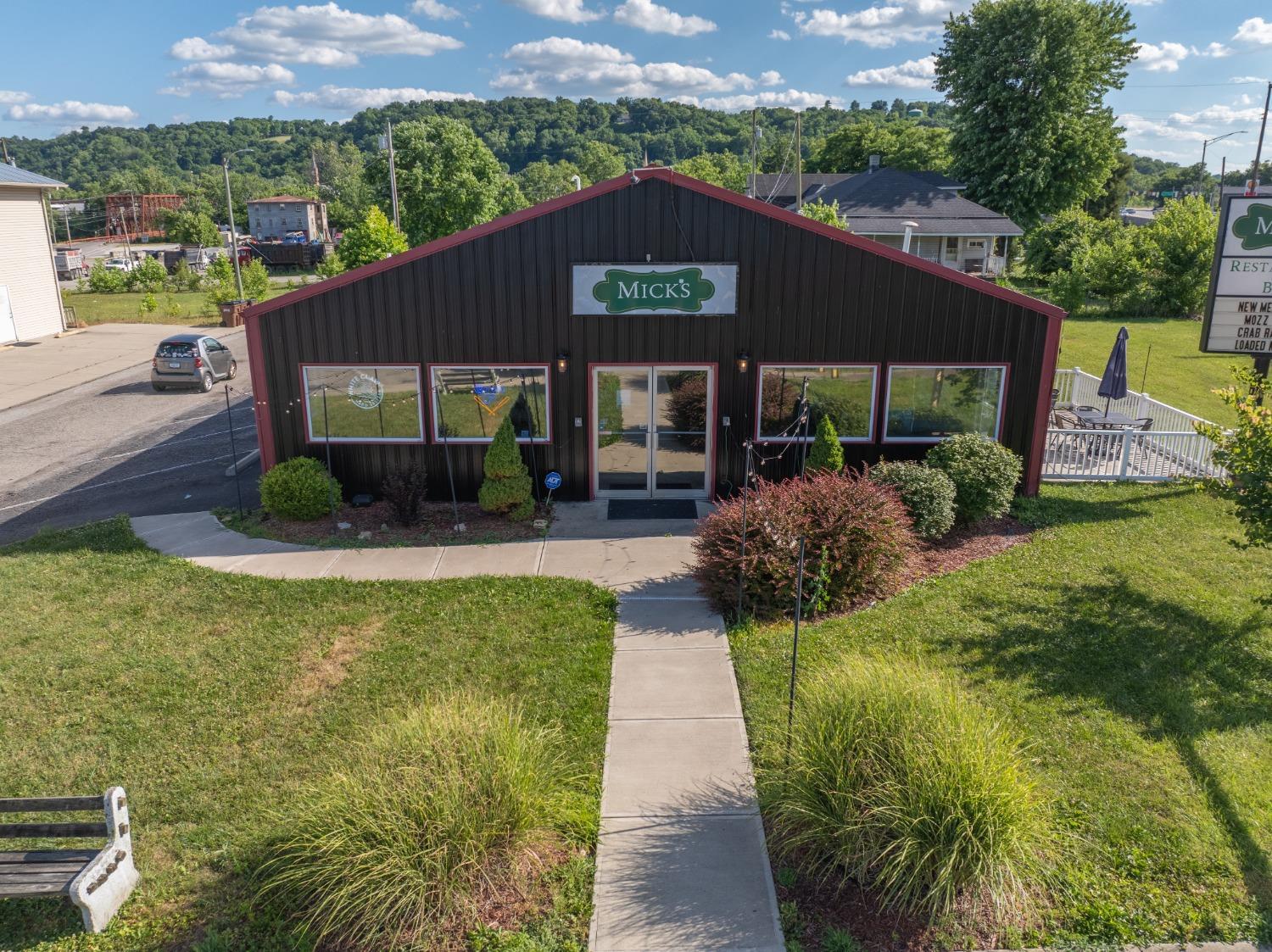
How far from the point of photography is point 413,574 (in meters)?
11.0

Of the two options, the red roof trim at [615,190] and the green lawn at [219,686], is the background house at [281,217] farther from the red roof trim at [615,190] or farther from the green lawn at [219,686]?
the green lawn at [219,686]

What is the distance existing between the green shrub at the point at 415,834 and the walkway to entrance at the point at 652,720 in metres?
0.74

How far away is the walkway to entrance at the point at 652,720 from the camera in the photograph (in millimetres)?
5531

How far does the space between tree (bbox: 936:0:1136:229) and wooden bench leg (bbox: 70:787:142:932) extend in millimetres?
45536

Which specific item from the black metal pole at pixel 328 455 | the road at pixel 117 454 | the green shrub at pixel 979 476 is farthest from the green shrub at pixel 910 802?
the road at pixel 117 454

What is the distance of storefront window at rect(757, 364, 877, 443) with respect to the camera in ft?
43.6

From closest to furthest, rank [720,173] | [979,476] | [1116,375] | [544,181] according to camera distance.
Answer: [979,476] < [1116,375] < [720,173] < [544,181]

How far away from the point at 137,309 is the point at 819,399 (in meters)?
37.6

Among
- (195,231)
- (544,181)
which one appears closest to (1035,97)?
(544,181)

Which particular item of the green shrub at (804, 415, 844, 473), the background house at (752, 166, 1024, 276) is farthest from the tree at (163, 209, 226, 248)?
the green shrub at (804, 415, 844, 473)

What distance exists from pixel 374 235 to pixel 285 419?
933 inches

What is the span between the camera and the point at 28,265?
102 feet

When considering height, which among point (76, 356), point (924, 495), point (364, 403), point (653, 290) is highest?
point (653, 290)

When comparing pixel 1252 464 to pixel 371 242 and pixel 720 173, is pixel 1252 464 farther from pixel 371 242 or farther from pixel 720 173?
pixel 720 173
